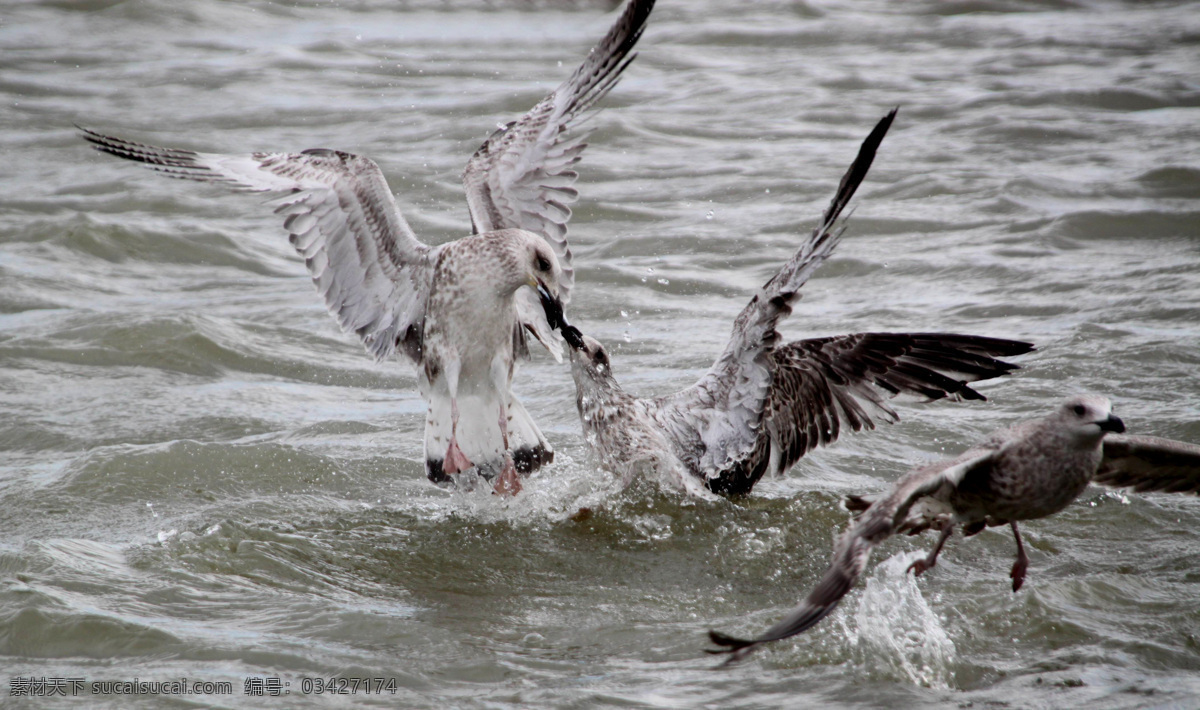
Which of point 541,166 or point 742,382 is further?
point 541,166

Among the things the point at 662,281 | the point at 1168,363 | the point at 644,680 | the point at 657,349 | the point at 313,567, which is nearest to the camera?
the point at 644,680

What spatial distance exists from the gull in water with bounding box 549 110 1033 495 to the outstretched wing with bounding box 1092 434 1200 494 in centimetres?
51

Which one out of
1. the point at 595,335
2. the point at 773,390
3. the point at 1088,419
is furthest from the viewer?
the point at 595,335

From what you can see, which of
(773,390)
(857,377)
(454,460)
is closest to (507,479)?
(454,460)

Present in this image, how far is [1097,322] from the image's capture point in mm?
8062

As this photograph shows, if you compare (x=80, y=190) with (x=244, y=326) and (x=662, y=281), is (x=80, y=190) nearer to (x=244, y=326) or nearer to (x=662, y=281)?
(x=244, y=326)

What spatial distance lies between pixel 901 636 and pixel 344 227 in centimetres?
329

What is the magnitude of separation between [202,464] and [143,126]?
7654mm

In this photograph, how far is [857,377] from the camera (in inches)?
211

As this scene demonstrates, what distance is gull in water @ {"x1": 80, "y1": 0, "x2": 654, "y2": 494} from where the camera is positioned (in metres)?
5.96

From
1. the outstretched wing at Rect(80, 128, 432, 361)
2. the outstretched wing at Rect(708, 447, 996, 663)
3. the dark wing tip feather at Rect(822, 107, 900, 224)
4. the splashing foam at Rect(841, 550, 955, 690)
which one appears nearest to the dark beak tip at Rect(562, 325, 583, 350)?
the outstretched wing at Rect(80, 128, 432, 361)

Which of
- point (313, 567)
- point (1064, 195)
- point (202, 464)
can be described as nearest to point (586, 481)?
point (313, 567)

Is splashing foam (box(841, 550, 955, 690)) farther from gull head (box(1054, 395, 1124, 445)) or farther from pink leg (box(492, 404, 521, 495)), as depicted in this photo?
pink leg (box(492, 404, 521, 495))

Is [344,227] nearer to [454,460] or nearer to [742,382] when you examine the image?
[454,460]
